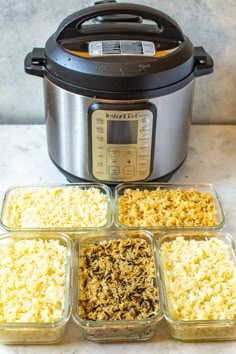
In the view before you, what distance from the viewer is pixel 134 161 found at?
845mm

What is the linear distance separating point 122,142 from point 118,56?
0.14m

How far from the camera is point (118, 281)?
72 centimetres

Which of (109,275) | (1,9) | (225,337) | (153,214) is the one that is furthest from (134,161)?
(1,9)

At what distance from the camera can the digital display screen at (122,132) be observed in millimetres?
794

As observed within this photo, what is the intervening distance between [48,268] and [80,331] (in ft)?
0.34

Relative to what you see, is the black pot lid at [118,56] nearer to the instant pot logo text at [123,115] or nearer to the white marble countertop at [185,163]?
the instant pot logo text at [123,115]

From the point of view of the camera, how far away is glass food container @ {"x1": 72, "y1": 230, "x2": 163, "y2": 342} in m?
0.66

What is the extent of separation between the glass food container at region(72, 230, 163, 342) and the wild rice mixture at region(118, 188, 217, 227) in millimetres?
48

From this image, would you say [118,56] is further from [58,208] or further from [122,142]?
[58,208]

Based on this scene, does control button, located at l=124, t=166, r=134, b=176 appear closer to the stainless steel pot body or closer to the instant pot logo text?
the stainless steel pot body

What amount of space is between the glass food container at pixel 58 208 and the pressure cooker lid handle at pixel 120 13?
0.27 m

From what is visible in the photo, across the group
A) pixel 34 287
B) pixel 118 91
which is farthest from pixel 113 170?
pixel 34 287

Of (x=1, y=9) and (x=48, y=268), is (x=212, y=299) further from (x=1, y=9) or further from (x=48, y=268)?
(x=1, y=9)

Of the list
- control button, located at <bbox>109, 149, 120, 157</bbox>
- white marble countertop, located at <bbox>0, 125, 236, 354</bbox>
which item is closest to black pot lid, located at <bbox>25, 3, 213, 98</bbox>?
control button, located at <bbox>109, 149, 120, 157</bbox>
